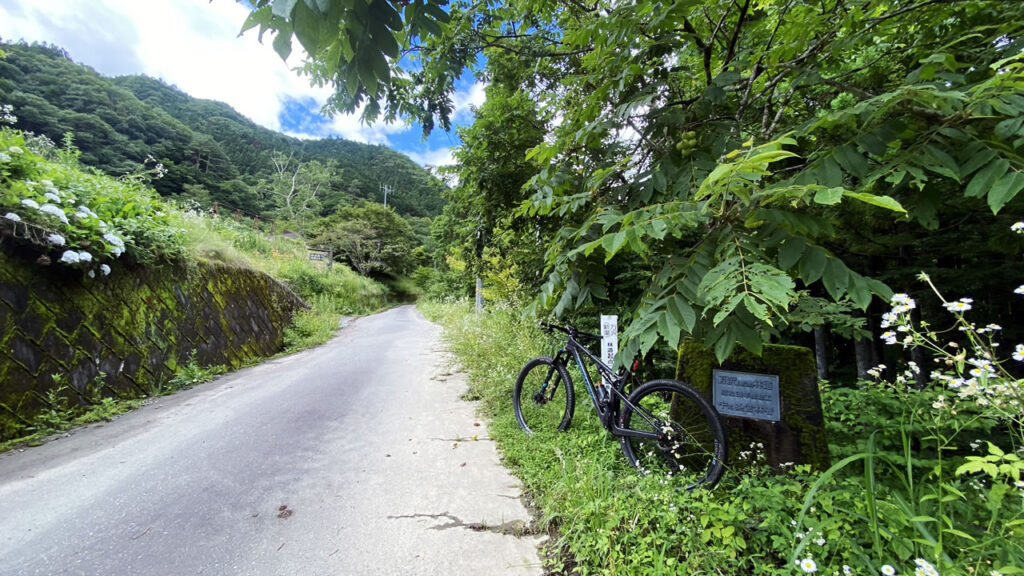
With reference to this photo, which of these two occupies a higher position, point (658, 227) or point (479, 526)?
point (658, 227)

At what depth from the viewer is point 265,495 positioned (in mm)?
2242

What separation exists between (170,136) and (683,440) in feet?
148

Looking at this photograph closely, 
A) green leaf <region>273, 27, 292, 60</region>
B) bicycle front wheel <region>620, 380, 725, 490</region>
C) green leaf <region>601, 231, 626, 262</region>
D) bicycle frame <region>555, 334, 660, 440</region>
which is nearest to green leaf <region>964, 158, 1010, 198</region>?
green leaf <region>601, 231, 626, 262</region>

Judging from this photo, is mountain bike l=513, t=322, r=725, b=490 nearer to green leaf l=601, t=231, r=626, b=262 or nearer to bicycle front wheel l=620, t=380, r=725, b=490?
bicycle front wheel l=620, t=380, r=725, b=490

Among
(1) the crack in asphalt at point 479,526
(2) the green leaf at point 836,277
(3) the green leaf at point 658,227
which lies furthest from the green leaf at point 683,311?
(1) the crack in asphalt at point 479,526

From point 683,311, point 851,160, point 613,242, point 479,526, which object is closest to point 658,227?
point 613,242

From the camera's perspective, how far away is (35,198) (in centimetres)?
327

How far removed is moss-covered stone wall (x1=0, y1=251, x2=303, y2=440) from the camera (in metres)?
3.02

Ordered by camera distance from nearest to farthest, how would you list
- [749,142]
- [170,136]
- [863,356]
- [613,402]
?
[749,142]
[613,402]
[863,356]
[170,136]

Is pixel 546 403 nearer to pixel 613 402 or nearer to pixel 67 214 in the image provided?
pixel 613 402

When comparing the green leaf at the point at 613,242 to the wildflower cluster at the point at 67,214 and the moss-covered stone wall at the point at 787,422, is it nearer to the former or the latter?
the moss-covered stone wall at the point at 787,422

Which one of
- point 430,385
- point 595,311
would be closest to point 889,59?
point 595,311

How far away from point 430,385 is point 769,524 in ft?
13.3

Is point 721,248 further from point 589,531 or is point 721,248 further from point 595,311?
point 595,311
